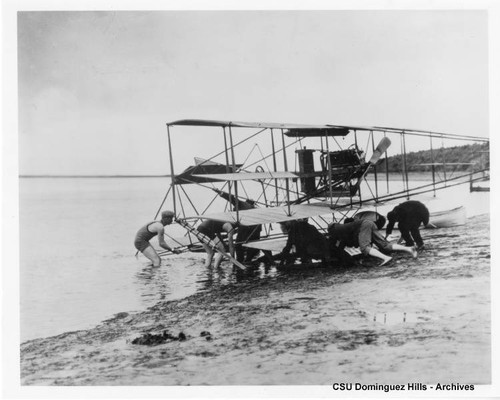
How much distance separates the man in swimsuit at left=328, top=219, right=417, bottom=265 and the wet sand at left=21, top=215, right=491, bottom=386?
60cm

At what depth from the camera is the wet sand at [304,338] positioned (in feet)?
17.5

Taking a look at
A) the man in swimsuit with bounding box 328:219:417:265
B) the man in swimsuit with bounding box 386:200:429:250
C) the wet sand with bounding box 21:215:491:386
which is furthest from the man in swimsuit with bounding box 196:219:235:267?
the man in swimsuit with bounding box 386:200:429:250

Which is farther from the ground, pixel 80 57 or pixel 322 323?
pixel 80 57

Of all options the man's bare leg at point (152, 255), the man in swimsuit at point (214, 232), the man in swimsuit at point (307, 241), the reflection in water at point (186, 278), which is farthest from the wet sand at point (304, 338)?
the man's bare leg at point (152, 255)

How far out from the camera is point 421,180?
30938mm

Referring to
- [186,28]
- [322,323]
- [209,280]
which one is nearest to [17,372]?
[209,280]

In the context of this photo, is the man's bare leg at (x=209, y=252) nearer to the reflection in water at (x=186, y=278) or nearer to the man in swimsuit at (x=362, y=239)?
the reflection in water at (x=186, y=278)

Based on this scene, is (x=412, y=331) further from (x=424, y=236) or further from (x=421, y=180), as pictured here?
(x=421, y=180)

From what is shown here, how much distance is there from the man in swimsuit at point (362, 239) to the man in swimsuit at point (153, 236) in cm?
347

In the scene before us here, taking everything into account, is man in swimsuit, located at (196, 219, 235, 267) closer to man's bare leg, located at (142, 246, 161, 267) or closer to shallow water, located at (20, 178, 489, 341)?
shallow water, located at (20, 178, 489, 341)

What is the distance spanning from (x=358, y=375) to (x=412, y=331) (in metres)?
0.86

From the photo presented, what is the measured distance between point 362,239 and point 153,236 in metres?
4.74

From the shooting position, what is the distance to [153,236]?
34.2 ft
